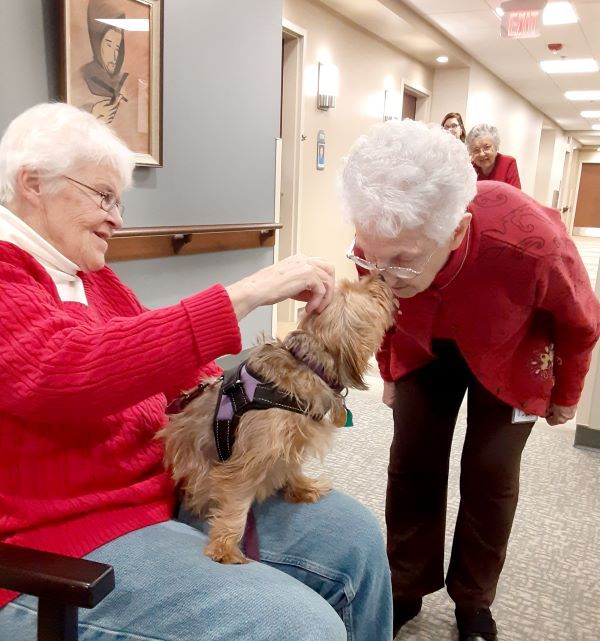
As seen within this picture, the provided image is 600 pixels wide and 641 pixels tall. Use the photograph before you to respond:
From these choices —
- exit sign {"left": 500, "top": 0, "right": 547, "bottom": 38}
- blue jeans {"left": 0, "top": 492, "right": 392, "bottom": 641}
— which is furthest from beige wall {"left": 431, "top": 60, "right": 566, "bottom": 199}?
blue jeans {"left": 0, "top": 492, "right": 392, "bottom": 641}

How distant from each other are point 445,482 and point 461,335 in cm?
52

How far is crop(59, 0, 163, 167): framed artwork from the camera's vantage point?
247 cm

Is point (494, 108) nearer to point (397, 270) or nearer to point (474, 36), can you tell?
point (474, 36)

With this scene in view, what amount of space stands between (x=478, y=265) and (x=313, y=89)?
15.4 ft

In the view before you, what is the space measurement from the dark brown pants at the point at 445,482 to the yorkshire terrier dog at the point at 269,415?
1.29 feet

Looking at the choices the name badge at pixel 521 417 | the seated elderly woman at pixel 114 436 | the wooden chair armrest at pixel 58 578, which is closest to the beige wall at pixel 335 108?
the name badge at pixel 521 417

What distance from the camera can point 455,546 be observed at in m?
1.72

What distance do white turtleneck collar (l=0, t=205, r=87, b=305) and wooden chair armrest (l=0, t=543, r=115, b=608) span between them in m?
0.51

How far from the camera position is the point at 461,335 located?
147cm

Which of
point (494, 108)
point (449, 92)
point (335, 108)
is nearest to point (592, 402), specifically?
point (335, 108)

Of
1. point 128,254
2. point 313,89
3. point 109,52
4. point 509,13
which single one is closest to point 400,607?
point 128,254

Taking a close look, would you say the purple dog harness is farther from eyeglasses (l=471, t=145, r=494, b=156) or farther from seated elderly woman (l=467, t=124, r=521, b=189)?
eyeglasses (l=471, t=145, r=494, b=156)

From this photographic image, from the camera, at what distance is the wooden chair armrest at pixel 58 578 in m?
0.77

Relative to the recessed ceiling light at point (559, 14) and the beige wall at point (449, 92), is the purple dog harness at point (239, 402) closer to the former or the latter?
the recessed ceiling light at point (559, 14)
